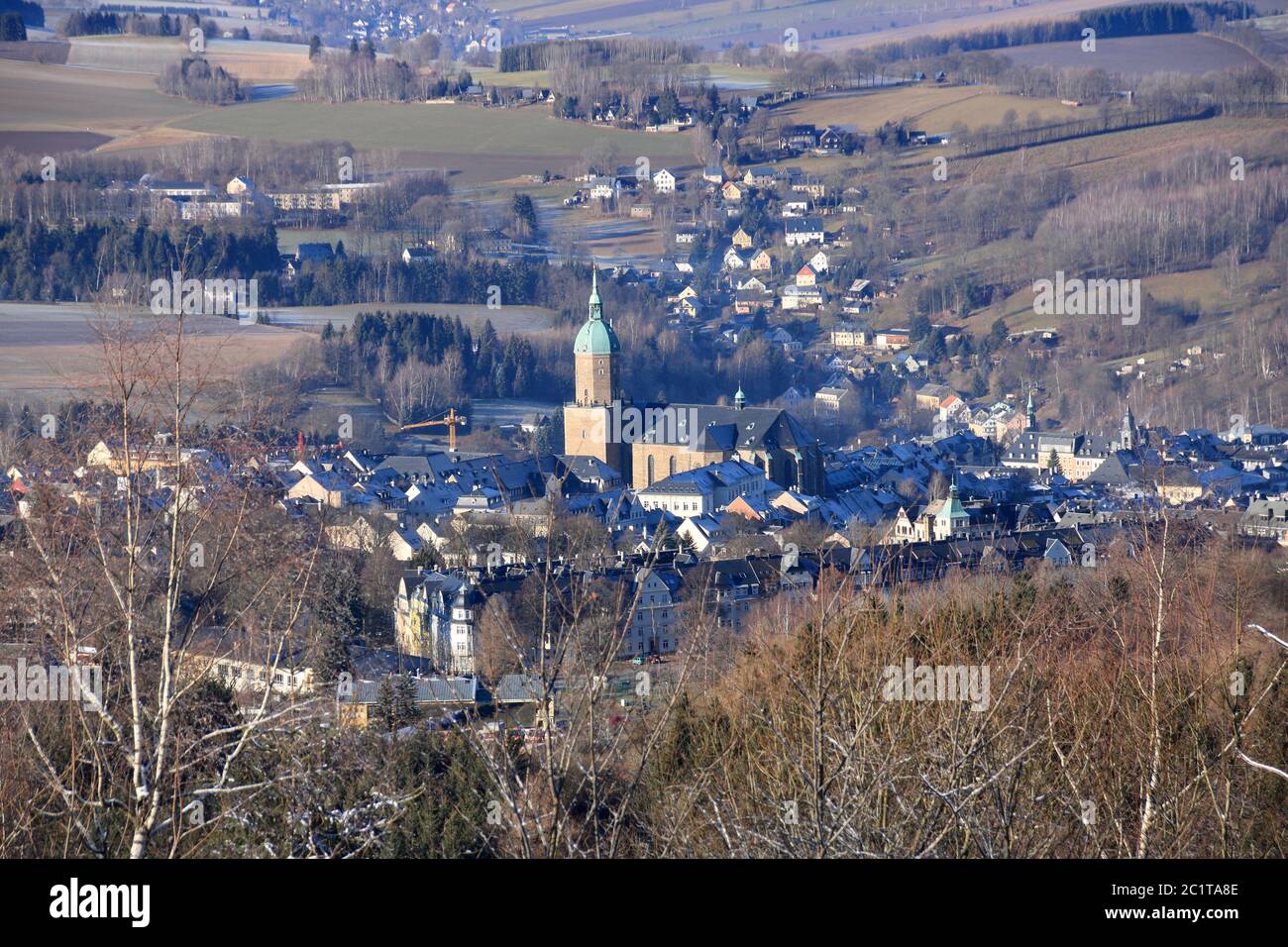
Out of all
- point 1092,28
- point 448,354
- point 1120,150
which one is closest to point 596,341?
point 448,354

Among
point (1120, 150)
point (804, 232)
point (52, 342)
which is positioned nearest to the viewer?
point (52, 342)

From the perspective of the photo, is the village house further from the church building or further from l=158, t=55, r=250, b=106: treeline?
the church building

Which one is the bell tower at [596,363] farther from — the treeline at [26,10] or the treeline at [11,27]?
the treeline at [26,10]

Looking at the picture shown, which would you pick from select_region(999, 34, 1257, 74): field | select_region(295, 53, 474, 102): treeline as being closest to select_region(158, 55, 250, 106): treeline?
select_region(295, 53, 474, 102): treeline

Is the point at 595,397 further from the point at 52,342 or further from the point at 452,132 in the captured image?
the point at 452,132

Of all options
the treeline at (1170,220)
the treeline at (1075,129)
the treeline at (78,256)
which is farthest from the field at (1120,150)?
the treeline at (78,256)

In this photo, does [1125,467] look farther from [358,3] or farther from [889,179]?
[358,3]
